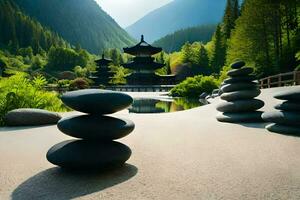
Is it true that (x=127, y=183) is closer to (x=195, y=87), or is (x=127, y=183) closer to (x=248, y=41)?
(x=195, y=87)

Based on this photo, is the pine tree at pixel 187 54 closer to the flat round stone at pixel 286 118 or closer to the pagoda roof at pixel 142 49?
the pagoda roof at pixel 142 49

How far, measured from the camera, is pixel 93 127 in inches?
203

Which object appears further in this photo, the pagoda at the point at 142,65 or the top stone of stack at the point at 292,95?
the pagoda at the point at 142,65

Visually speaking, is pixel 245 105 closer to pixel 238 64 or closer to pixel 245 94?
pixel 245 94

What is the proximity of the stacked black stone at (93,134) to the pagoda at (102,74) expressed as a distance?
60784mm

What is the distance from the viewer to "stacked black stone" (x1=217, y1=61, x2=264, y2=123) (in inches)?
452

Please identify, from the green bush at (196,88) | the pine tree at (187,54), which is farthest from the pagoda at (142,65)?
the pine tree at (187,54)

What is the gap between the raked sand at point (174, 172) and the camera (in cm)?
409

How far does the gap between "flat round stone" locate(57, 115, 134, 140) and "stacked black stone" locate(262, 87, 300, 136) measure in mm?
5159

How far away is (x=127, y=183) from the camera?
452cm

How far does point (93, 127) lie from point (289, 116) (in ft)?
19.0

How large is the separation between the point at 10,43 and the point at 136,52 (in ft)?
310

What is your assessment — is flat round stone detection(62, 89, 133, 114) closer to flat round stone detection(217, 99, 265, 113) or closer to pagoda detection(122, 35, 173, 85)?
flat round stone detection(217, 99, 265, 113)

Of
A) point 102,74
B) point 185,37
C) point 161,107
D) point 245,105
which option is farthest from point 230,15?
point 185,37
